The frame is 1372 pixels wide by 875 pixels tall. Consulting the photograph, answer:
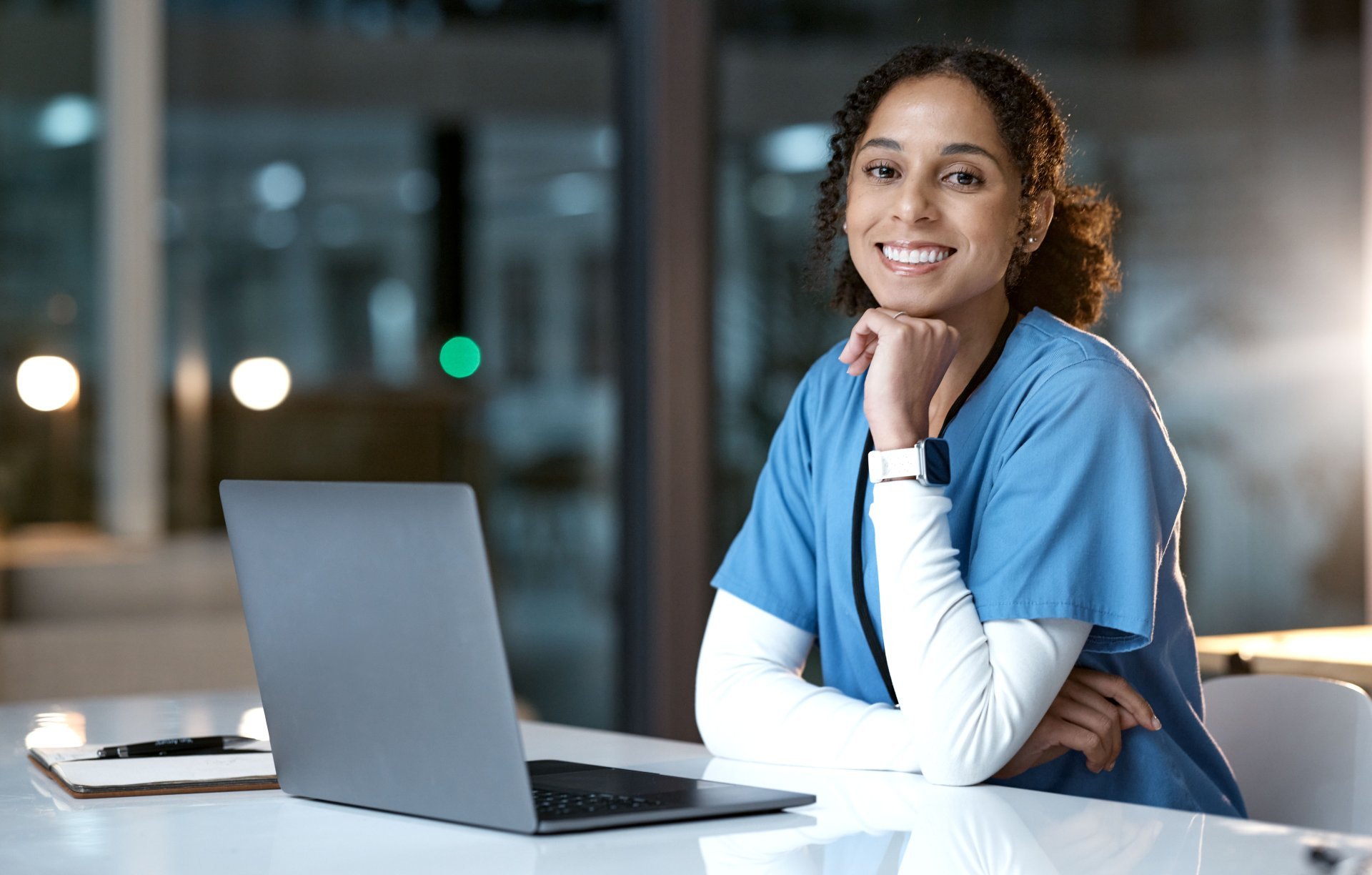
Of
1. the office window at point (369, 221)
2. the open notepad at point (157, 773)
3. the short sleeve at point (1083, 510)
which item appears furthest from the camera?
the office window at point (369, 221)

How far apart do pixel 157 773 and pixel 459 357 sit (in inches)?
192

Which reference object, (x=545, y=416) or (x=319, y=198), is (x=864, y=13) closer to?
(x=545, y=416)

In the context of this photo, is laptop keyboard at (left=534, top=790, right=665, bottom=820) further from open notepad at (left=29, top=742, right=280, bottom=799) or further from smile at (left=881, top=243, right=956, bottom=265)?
smile at (left=881, top=243, right=956, bottom=265)

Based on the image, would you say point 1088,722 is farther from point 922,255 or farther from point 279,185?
point 279,185

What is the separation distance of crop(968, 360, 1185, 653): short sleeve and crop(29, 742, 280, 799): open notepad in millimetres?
609

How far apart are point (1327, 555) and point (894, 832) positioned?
11.5 ft

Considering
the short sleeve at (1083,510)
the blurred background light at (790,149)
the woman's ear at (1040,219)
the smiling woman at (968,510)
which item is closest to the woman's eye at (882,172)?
the smiling woman at (968,510)

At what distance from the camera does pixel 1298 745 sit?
1504 mm

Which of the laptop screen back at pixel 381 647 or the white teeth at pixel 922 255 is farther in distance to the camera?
the white teeth at pixel 922 255

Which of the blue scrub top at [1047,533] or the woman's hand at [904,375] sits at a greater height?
the woman's hand at [904,375]

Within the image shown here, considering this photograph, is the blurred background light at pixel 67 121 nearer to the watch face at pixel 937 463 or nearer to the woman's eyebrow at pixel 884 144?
the woman's eyebrow at pixel 884 144

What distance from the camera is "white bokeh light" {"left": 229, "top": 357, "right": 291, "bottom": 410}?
616 cm

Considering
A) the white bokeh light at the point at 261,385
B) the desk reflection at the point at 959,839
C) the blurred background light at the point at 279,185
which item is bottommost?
the desk reflection at the point at 959,839

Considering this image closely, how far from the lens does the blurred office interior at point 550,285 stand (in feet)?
12.1
